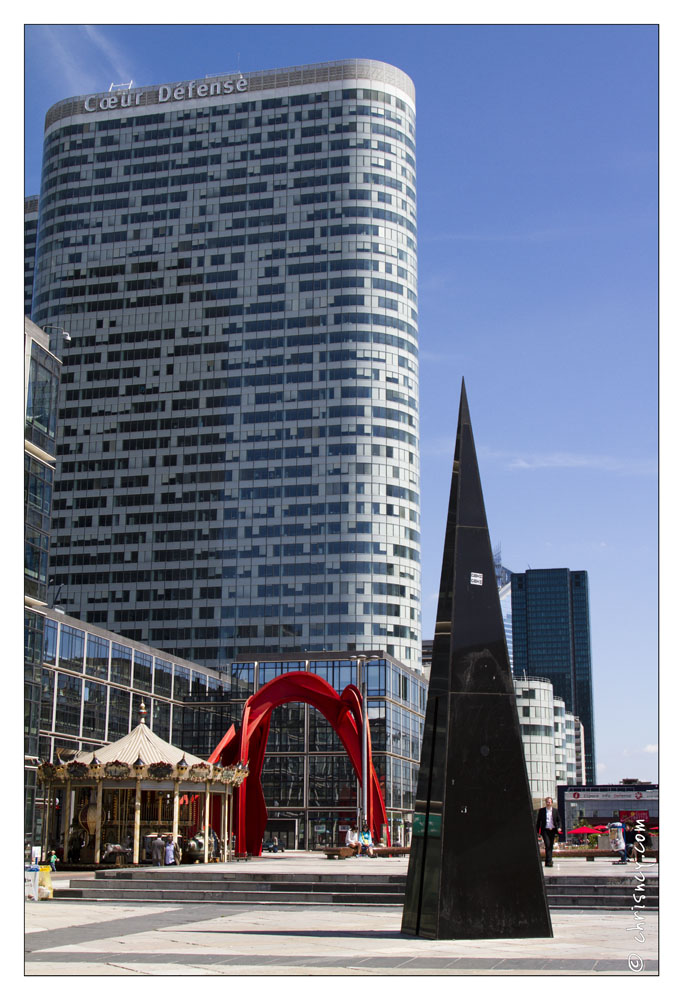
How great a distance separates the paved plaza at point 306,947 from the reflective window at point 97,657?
47.1 metres

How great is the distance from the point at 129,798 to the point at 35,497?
38.6 ft

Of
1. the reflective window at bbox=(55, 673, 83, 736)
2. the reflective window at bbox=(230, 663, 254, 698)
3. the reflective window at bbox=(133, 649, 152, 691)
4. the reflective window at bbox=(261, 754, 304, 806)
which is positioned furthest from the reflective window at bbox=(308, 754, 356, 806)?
the reflective window at bbox=(55, 673, 83, 736)

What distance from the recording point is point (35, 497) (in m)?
39.4

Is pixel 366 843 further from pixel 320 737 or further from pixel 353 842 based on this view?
pixel 320 737

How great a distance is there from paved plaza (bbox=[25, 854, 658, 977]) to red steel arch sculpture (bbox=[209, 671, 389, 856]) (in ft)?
74.6

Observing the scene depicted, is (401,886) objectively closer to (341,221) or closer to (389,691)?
(389,691)

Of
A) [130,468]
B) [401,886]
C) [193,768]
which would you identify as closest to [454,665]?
[401,886]

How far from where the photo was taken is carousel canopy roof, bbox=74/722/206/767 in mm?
36531

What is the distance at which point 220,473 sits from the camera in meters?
120

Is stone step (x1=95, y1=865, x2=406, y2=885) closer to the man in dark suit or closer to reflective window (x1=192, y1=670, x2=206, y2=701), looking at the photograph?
the man in dark suit

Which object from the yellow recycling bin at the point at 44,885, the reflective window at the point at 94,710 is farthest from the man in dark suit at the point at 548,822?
the reflective window at the point at 94,710

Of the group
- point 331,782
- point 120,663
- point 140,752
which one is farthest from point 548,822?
point 331,782

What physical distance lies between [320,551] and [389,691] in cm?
3004

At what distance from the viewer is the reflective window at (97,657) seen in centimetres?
Answer: 6588
